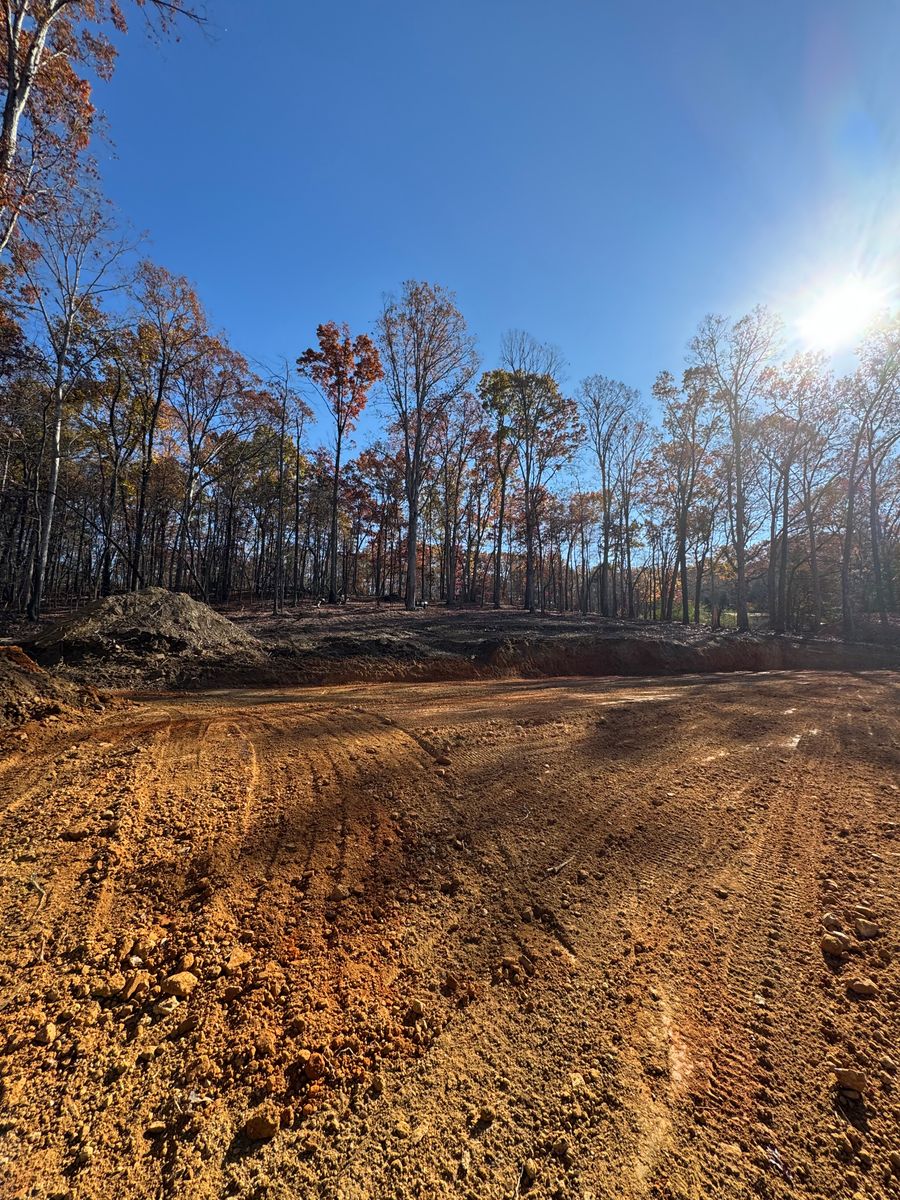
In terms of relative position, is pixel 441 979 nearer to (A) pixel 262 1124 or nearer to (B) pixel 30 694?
(A) pixel 262 1124

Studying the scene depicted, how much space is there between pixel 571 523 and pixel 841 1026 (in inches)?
1448

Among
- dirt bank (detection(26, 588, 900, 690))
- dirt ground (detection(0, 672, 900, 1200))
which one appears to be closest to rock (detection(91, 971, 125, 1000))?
dirt ground (detection(0, 672, 900, 1200))

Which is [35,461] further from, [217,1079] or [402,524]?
[217,1079]

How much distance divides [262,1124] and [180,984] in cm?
78

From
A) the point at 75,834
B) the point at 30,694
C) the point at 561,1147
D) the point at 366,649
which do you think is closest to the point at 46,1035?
the point at 75,834

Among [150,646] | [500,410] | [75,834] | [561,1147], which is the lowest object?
[561,1147]

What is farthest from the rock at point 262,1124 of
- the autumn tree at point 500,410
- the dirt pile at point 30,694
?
the autumn tree at point 500,410

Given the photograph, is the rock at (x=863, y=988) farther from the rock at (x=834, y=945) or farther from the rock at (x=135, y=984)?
the rock at (x=135, y=984)

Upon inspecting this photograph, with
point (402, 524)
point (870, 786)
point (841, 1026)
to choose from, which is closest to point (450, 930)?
point (841, 1026)

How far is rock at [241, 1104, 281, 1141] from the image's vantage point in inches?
63.5

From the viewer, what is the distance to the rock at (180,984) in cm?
213

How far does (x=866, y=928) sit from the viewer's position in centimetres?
260

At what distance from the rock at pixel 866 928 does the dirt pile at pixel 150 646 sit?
937 cm

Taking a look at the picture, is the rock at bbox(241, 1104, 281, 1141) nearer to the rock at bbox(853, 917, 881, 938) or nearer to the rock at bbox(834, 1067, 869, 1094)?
the rock at bbox(834, 1067, 869, 1094)
